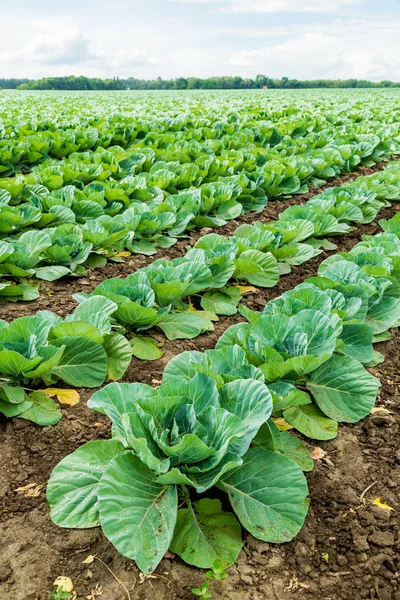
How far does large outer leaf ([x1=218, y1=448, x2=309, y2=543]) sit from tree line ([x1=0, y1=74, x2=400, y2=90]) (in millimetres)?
69070

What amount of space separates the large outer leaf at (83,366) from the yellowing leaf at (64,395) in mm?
63

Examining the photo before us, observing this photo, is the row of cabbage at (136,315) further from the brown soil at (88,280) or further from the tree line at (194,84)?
the tree line at (194,84)

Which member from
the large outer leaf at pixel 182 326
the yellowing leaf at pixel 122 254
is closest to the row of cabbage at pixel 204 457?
the large outer leaf at pixel 182 326

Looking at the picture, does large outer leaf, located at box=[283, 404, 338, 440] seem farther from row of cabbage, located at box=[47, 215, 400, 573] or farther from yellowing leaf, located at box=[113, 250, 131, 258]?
yellowing leaf, located at box=[113, 250, 131, 258]

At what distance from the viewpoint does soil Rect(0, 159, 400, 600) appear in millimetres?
1786

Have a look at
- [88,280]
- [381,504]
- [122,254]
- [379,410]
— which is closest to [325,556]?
[381,504]

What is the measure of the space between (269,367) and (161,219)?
10.0 ft

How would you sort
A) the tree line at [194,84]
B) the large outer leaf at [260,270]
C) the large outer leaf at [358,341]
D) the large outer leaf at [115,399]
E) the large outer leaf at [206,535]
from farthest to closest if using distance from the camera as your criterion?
the tree line at [194,84] → the large outer leaf at [260,270] → the large outer leaf at [358,341] → the large outer leaf at [115,399] → the large outer leaf at [206,535]

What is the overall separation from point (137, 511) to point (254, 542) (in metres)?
0.47

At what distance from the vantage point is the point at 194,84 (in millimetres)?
65625

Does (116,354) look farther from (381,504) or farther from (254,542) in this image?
(381,504)

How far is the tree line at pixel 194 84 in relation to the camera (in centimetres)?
6669

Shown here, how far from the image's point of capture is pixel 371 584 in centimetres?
184

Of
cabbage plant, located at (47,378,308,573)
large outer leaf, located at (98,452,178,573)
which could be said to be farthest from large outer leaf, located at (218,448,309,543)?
large outer leaf, located at (98,452,178,573)
